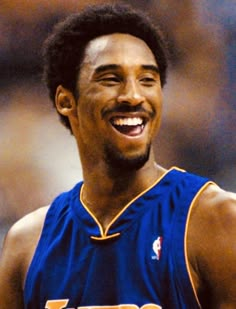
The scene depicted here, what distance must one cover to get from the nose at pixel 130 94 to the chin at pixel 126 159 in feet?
0.42

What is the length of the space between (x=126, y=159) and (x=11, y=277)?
56 centimetres

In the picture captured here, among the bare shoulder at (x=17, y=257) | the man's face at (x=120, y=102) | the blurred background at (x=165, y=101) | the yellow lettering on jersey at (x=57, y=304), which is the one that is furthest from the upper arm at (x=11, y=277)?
the blurred background at (x=165, y=101)

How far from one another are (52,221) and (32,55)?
188cm

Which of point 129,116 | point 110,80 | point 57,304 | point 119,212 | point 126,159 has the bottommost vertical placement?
point 57,304

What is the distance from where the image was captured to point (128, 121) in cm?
212

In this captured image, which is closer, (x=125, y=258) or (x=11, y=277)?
(x=125, y=258)

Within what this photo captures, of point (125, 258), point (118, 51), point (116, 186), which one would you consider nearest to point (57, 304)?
point (125, 258)

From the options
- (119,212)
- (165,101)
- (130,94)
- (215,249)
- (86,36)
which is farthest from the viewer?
(165,101)

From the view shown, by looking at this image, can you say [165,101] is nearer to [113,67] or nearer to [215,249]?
[113,67]

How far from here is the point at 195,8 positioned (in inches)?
160

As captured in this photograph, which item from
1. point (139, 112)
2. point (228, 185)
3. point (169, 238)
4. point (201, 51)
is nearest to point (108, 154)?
point (139, 112)

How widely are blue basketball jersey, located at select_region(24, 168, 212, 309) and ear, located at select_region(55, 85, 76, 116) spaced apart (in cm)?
28

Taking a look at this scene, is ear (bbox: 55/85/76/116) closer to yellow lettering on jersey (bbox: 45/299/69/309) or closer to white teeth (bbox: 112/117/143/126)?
white teeth (bbox: 112/117/143/126)

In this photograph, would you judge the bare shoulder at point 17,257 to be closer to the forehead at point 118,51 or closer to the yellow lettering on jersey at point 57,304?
the yellow lettering on jersey at point 57,304
